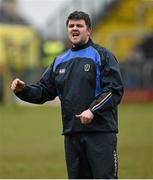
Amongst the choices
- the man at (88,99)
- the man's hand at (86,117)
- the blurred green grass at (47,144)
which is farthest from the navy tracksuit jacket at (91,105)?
the blurred green grass at (47,144)

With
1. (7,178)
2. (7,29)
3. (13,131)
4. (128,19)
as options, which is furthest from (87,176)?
(128,19)

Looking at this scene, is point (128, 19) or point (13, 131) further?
point (128, 19)

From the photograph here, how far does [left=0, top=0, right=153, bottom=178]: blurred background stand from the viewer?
14953 millimetres

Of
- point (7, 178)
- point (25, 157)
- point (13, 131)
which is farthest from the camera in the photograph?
point (13, 131)

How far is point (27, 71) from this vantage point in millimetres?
35531

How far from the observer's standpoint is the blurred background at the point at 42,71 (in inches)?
589

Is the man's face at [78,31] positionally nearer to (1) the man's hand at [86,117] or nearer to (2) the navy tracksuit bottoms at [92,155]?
(1) the man's hand at [86,117]

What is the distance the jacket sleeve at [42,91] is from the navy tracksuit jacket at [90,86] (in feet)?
0.90

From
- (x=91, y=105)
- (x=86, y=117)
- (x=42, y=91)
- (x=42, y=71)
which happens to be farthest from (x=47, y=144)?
(x=42, y=71)

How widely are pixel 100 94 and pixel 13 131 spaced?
13613mm

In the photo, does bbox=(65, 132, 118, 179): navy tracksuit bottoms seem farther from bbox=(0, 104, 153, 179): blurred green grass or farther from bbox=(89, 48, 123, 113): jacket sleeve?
bbox=(0, 104, 153, 179): blurred green grass

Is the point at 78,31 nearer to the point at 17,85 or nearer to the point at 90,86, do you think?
the point at 90,86

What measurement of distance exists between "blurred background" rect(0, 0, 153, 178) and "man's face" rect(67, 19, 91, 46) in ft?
16.1

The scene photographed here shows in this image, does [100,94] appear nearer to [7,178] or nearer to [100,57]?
[100,57]
